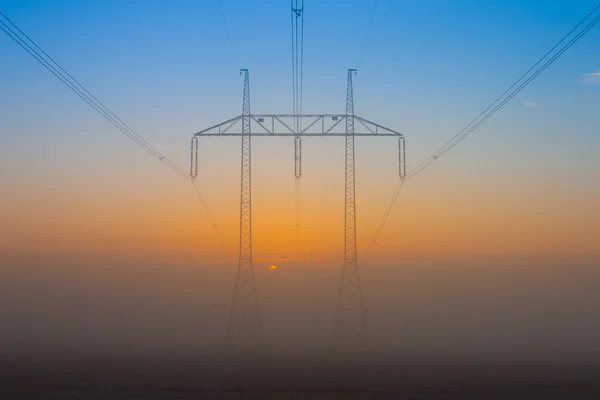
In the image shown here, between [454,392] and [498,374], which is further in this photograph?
[498,374]

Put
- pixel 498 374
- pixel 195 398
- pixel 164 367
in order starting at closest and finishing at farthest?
1. pixel 195 398
2. pixel 498 374
3. pixel 164 367

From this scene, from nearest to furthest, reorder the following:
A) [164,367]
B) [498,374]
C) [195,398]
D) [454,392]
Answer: [195,398], [454,392], [498,374], [164,367]

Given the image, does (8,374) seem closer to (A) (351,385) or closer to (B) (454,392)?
(A) (351,385)

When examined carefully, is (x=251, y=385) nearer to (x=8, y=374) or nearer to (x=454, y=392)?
(x=454, y=392)

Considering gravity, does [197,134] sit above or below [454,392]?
above

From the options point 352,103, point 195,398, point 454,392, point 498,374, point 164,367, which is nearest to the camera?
point 195,398

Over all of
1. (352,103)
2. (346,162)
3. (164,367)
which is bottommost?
(164,367)

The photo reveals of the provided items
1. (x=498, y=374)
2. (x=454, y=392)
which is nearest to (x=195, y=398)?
(x=454, y=392)

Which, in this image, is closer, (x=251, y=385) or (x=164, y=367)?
(x=251, y=385)

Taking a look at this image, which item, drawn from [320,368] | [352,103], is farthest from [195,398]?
[352,103]
